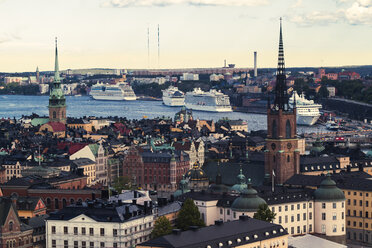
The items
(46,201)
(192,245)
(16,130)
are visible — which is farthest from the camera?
(16,130)

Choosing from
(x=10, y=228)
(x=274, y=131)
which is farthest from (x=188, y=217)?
(x=274, y=131)

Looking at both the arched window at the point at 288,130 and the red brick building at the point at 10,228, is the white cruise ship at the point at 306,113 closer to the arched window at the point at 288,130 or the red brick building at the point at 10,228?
the arched window at the point at 288,130

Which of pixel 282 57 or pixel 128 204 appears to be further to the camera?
pixel 282 57

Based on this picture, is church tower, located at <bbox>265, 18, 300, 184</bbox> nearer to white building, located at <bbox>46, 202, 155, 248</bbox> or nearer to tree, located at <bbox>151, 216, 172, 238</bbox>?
tree, located at <bbox>151, 216, 172, 238</bbox>

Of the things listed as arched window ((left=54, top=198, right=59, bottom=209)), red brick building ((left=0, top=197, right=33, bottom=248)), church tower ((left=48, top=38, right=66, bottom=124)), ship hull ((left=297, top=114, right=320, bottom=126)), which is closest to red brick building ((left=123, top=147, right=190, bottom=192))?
arched window ((left=54, top=198, right=59, bottom=209))

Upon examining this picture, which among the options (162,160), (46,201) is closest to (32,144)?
(162,160)

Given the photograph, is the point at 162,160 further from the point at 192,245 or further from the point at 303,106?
the point at 303,106
